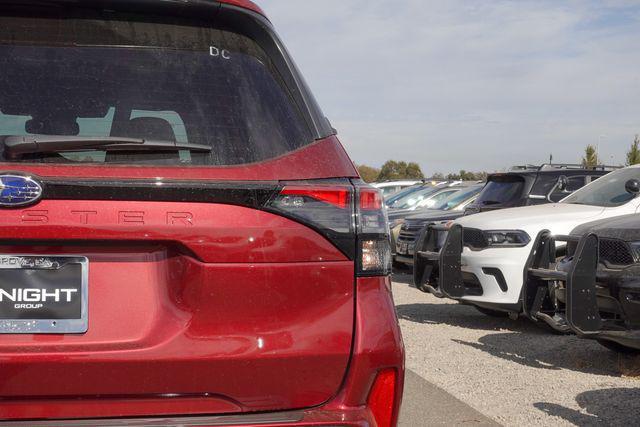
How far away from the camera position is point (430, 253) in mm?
8961

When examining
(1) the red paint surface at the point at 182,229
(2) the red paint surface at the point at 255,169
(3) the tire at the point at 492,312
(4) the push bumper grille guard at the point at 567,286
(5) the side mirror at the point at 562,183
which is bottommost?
(3) the tire at the point at 492,312

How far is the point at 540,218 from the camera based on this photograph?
845cm

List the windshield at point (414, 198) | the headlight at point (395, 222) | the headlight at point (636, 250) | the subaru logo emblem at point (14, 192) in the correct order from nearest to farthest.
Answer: the subaru logo emblem at point (14, 192), the headlight at point (636, 250), the headlight at point (395, 222), the windshield at point (414, 198)

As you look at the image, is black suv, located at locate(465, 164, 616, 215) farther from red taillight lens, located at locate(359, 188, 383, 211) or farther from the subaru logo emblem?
the subaru logo emblem

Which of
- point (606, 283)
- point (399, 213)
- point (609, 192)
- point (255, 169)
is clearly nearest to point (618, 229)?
point (606, 283)

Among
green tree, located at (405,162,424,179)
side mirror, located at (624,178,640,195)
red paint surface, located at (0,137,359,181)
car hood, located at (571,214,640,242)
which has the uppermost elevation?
green tree, located at (405,162,424,179)

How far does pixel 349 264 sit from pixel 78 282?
76 centimetres

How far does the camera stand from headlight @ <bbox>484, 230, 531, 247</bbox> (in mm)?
8359

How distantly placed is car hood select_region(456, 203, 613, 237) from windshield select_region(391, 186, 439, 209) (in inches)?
339

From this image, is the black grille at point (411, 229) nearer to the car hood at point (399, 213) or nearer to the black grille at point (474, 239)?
the car hood at point (399, 213)

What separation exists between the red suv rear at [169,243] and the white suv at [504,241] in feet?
19.7

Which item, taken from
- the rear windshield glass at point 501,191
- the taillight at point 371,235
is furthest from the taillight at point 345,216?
the rear windshield glass at point 501,191

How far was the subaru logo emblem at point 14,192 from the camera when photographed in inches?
87.4

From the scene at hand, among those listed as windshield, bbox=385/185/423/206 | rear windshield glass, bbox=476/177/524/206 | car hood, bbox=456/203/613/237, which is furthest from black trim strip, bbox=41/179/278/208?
windshield, bbox=385/185/423/206
